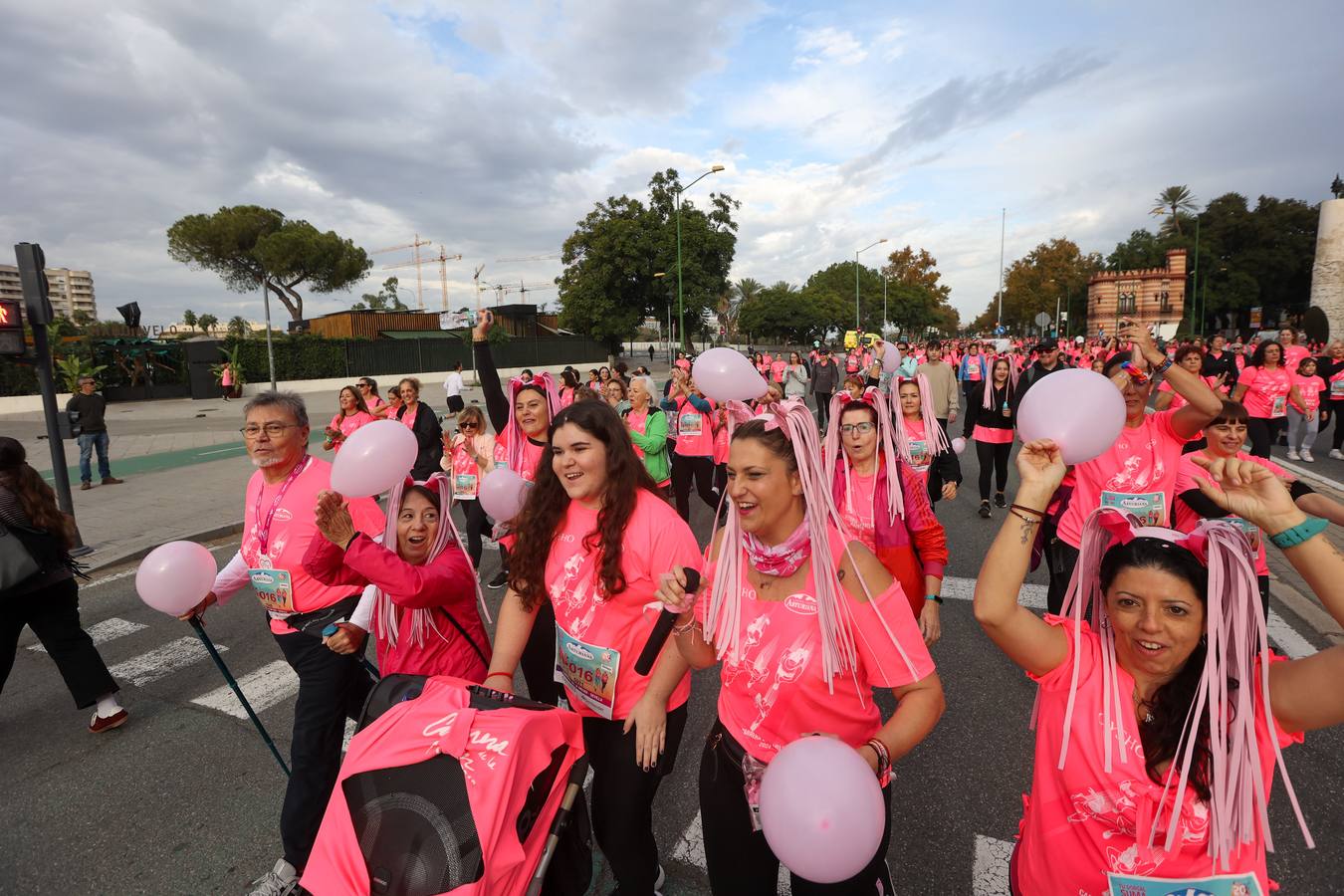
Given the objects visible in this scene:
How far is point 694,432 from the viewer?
7742 mm

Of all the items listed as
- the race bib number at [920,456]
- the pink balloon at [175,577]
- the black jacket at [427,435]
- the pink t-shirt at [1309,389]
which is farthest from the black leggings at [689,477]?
the pink t-shirt at [1309,389]

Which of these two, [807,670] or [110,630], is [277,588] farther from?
[110,630]

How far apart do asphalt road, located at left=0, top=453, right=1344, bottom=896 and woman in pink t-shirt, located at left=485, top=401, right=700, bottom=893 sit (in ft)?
2.46

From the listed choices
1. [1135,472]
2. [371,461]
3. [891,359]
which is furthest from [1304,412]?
[371,461]

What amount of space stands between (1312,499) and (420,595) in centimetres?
271

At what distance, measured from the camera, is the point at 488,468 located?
593cm

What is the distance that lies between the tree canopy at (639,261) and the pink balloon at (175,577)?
33.7 meters

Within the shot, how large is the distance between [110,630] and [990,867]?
670 cm

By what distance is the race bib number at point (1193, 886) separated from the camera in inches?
59.6

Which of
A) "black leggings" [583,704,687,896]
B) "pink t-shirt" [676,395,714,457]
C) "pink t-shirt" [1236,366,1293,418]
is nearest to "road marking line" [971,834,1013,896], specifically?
"black leggings" [583,704,687,896]

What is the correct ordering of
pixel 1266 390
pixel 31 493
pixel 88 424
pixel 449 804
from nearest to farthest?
1. pixel 449 804
2. pixel 31 493
3. pixel 1266 390
4. pixel 88 424

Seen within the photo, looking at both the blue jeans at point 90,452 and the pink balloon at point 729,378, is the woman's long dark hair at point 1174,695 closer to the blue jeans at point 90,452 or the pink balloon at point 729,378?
the pink balloon at point 729,378

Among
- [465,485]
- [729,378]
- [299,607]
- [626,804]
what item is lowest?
[626,804]

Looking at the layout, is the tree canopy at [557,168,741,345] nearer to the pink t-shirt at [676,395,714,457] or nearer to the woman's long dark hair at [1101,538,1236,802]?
the pink t-shirt at [676,395,714,457]
